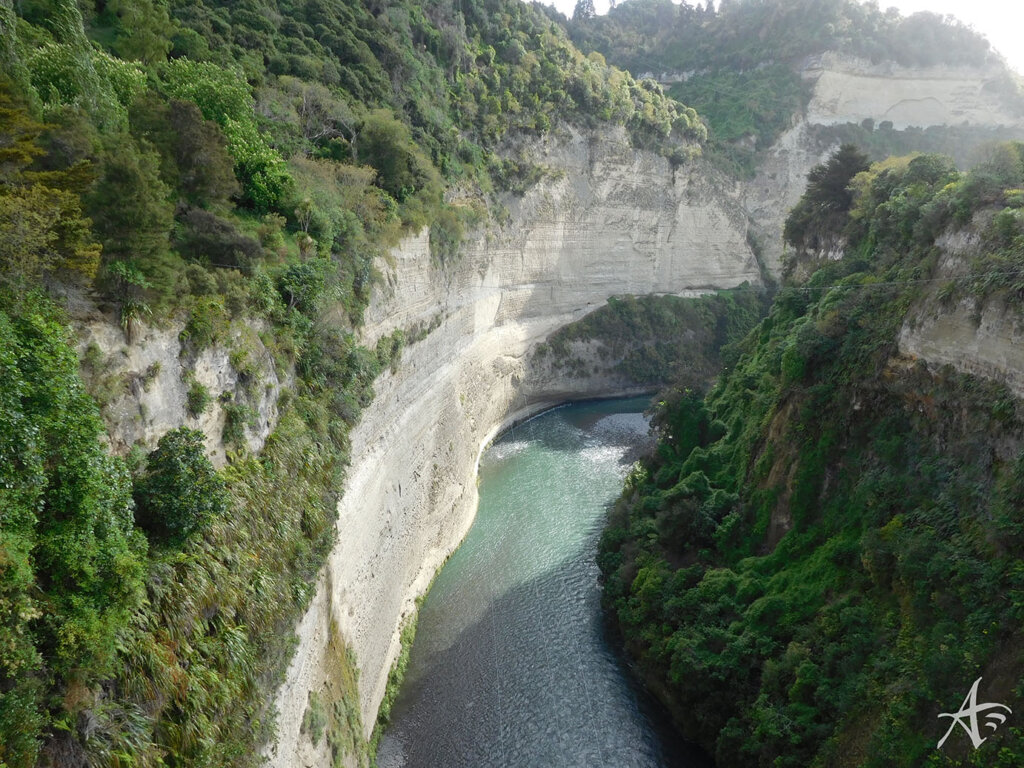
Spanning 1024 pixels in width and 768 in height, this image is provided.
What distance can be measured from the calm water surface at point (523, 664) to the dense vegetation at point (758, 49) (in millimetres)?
45921

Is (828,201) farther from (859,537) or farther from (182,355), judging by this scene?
(182,355)

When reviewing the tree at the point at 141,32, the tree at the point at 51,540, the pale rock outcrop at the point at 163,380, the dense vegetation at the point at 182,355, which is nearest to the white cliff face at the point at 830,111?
the dense vegetation at the point at 182,355

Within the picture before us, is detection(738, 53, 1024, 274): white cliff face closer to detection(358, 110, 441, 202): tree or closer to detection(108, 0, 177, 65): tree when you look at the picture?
detection(358, 110, 441, 202): tree

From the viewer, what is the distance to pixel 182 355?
963 centimetres

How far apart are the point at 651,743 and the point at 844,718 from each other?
218 inches

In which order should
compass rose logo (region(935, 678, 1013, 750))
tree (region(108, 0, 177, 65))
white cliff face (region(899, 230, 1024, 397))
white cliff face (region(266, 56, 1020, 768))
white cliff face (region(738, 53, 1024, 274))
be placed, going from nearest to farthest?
compass rose logo (region(935, 678, 1013, 750)) → white cliff face (region(899, 230, 1024, 397)) → white cliff face (region(266, 56, 1020, 768)) → tree (region(108, 0, 177, 65)) → white cliff face (region(738, 53, 1024, 274))

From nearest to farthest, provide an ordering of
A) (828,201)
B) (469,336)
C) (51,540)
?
(51,540) < (828,201) < (469,336)

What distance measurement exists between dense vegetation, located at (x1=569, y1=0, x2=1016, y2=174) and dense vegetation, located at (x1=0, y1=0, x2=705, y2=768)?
48.6m

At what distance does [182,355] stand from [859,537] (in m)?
15.3

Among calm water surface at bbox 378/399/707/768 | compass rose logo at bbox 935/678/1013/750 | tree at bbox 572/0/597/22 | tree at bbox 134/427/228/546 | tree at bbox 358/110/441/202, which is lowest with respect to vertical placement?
calm water surface at bbox 378/399/707/768

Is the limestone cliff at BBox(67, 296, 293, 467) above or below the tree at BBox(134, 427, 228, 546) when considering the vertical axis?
above

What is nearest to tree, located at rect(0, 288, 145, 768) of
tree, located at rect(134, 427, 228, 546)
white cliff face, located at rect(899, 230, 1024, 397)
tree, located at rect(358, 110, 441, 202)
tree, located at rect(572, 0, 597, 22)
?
tree, located at rect(134, 427, 228, 546)

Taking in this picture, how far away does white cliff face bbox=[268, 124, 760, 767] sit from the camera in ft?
51.0

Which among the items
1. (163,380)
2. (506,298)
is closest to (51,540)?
(163,380)
